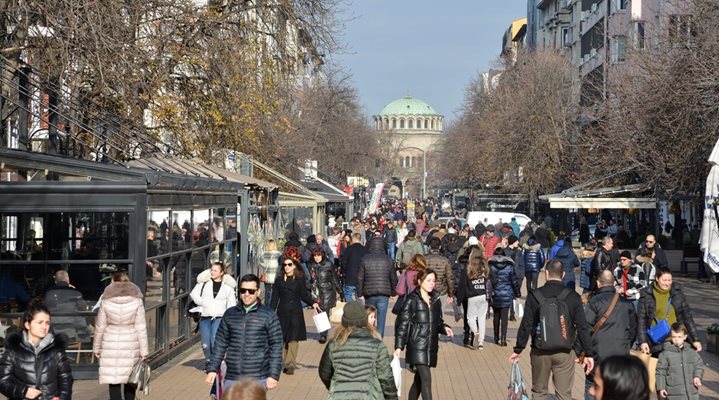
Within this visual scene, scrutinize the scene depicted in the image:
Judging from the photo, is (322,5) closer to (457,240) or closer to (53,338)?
(457,240)

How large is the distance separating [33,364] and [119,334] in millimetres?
2705

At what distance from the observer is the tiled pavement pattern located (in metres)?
14.2

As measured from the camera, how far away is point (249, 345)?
980cm

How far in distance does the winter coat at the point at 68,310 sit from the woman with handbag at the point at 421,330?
4.75 m

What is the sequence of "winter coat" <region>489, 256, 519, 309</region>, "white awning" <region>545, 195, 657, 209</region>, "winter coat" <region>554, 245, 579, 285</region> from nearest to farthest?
"winter coat" <region>489, 256, 519, 309</region> → "winter coat" <region>554, 245, 579, 285</region> → "white awning" <region>545, 195, 657, 209</region>

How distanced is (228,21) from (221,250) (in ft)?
16.8

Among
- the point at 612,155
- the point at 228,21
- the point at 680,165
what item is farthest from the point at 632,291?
the point at 612,155

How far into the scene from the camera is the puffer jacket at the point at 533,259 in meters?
24.0

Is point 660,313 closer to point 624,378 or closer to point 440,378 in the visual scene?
point 440,378

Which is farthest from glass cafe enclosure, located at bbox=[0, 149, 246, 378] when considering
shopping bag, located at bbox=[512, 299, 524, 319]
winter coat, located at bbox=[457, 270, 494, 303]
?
shopping bag, located at bbox=[512, 299, 524, 319]

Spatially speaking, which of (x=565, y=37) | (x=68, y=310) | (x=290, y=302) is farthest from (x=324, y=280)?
(x=565, y=37)

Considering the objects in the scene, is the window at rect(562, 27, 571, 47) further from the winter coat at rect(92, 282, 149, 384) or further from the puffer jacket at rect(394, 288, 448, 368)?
the winter coat at rect(92, 282, 149, 384)

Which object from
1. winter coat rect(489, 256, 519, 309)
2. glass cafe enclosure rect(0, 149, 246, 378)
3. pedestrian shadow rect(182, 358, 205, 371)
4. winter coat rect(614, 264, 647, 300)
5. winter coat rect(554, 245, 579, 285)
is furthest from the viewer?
winter coat rect(554, 245, 579, 285)

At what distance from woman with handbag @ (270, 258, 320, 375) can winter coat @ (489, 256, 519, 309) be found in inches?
148
